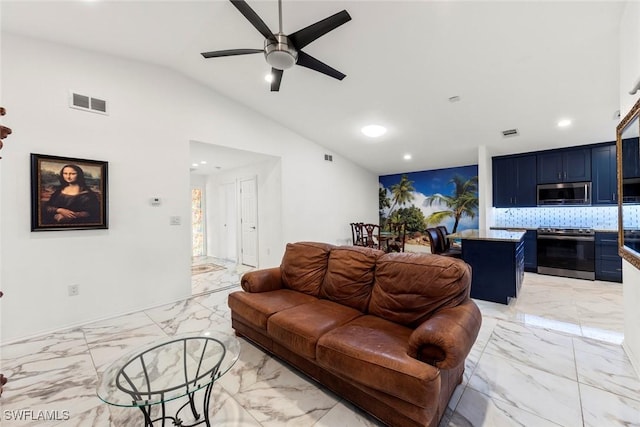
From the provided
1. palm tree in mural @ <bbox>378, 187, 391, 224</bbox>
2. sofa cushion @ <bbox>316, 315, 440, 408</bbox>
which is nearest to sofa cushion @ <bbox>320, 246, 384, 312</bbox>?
sofa cushion @ <bbox>316, 315, 440, 408</bbox>

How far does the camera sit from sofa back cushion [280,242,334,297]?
2676 mm

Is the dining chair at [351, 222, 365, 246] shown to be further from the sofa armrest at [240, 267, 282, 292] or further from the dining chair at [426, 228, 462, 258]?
the sofa armrest at [240, 267, 282, 292]

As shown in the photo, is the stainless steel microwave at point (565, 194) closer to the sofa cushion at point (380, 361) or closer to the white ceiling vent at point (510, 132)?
the white ceiling vent at point (510, 132)

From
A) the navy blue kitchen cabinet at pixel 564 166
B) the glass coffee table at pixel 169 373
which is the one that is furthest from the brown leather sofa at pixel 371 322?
the navy blue kitchen cabinet at pixel 564 166

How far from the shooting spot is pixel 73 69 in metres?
3.07

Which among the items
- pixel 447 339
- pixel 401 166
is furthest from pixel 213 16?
pixel 401 166

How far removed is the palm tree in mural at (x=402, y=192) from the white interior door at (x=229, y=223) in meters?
4.39

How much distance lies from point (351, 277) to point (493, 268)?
2.35m

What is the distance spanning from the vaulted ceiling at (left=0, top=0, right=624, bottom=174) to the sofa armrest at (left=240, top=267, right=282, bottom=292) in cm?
268

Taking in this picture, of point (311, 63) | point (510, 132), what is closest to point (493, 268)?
point (510, 132)

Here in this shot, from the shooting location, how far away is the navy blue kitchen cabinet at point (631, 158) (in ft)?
6.58

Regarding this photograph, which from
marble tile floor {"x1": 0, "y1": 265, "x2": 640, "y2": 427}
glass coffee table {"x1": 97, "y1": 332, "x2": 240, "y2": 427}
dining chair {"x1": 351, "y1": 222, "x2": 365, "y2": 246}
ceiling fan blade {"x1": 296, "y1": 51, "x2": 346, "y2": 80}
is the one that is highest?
ceiling fan blade {"x1": 296, "y1": 51, "x2": 346, "y2": 80}

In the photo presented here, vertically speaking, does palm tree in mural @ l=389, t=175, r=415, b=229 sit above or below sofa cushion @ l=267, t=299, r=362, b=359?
above

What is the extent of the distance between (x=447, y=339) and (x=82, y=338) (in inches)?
139
